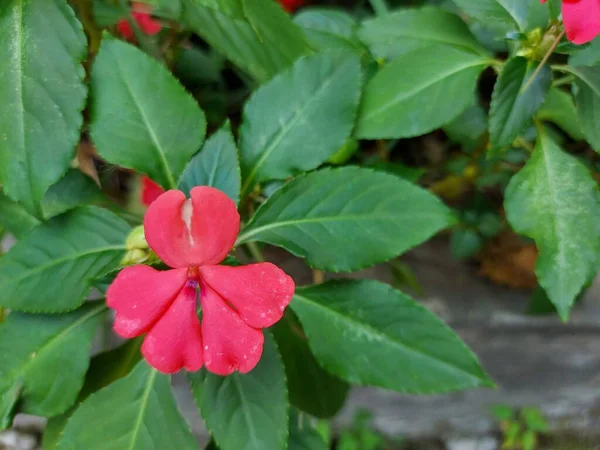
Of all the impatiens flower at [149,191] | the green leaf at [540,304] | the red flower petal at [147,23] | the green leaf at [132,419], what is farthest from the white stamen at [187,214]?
the green leaf at [540,304]

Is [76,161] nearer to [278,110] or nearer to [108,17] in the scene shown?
[108,17]

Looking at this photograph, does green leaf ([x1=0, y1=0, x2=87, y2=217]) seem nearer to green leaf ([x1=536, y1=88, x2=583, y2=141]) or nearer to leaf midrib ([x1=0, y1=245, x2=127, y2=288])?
leaf midrib ([x1=0, y1=245, x2=127, y2=288])

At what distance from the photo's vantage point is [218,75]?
1.16 metres

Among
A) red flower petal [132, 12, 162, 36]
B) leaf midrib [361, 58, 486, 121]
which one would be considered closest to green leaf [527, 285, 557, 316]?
leaf midrib [361, 58, 486, 121]

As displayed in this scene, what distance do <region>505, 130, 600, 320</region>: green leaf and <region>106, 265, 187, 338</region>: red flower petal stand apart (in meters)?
0.40

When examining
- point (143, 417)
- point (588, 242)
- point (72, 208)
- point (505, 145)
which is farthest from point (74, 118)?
point (588, 242)

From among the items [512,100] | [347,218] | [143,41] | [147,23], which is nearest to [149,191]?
[143,41]

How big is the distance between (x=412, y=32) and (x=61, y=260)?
543 mm

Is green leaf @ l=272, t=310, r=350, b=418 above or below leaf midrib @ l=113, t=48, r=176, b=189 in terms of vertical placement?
below

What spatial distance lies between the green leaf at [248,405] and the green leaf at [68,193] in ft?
0.91

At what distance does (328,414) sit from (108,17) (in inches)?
26.2

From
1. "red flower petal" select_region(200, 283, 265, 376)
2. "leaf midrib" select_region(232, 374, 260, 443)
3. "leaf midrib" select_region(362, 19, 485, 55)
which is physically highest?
"leaf midrib" select_region(362, 19, 485, 55)

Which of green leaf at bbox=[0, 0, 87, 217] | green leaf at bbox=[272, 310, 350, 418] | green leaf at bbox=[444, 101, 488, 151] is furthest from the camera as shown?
green leaf at bbox=[444, 101, 488, 151]

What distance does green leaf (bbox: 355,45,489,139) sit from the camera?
66 cm
